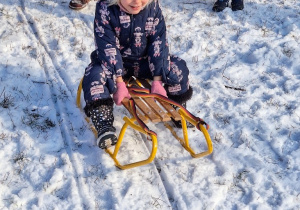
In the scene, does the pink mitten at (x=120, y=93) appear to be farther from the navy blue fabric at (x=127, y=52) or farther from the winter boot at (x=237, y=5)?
the winter boot at (x=237, y=5)

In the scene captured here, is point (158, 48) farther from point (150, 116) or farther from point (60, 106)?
point (60, 106)

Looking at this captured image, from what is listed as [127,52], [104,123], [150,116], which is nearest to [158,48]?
[127,52]

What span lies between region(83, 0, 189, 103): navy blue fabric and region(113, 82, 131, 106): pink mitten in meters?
0.05

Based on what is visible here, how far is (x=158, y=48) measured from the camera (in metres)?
3.79

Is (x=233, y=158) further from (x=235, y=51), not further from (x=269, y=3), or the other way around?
(x=269, y=3)

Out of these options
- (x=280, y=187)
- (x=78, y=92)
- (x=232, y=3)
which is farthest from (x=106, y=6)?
(x=232, y=3)

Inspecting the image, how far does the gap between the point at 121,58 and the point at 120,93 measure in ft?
1.07

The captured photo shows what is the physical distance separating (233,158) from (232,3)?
331 cm

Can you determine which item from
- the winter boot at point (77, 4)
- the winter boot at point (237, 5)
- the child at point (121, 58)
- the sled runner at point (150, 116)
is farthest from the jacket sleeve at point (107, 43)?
the winter boot at point (237, 5)

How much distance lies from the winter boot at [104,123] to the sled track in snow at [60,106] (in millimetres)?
280

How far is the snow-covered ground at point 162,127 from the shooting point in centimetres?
325

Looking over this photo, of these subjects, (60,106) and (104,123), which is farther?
(60,106)

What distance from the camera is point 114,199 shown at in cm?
318

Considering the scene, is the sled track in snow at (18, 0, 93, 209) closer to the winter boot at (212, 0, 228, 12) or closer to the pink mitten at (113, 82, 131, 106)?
the pink mitten at (113, 82, 131, 106)
